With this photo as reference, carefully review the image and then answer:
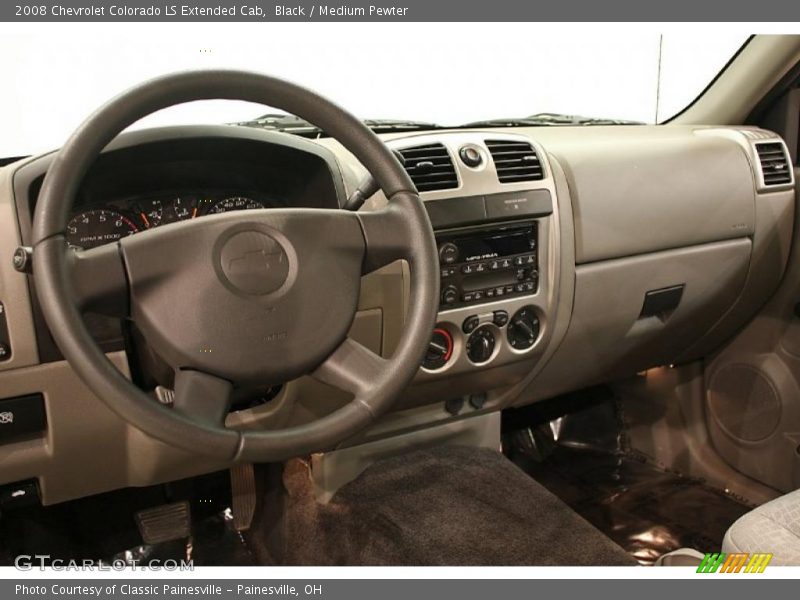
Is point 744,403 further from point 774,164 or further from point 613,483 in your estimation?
point 774,164

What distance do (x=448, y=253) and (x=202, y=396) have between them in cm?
65

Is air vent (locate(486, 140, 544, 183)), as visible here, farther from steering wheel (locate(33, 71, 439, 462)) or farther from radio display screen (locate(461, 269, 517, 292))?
steering wheel (locate(33, 71, 439, 462))

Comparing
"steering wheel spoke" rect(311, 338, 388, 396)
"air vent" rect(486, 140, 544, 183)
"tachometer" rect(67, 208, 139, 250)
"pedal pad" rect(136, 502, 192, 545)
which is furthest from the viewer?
"pedal pad" rect(136, 502, 192, 545)

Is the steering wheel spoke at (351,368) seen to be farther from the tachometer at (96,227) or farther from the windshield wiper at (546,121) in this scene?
the windshield wiper at (546,121)

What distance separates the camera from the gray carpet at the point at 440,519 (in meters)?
1.49

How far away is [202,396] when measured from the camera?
99cm

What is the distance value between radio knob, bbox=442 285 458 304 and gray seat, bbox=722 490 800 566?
64 cm

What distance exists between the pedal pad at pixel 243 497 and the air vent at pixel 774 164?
147cm

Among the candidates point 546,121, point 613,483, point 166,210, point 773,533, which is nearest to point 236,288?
point 166,210

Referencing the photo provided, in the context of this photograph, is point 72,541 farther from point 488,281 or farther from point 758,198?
point 758,198

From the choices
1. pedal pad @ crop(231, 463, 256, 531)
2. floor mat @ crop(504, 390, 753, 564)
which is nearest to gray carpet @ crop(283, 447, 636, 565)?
pedal pad @ crop(231, 463, 256, 531)

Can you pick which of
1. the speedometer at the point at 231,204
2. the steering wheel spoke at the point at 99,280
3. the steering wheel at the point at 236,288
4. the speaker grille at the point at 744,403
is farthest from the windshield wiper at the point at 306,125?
the speaker grille at the point at 744,403

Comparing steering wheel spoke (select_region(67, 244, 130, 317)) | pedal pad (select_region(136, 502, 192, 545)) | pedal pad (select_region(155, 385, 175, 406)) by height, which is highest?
steering wheel spoke (select_region(67, 244, 130, 317))

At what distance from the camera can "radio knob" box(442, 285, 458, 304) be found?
1.51 metres
